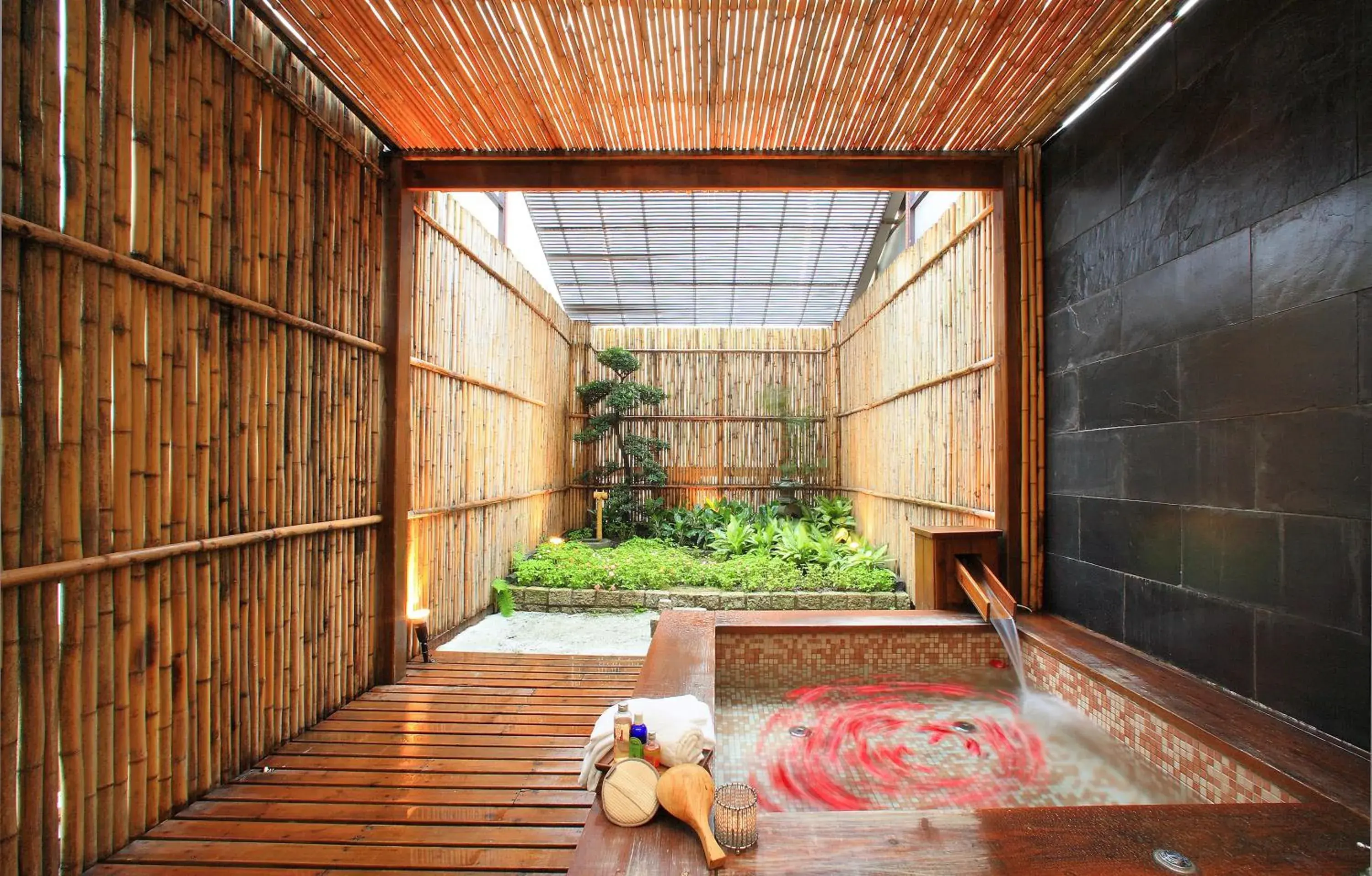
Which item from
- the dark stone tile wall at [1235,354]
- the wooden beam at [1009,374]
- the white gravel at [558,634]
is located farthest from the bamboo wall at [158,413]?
the dark stone tile wall at [1235,354]

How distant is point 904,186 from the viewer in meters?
4.00

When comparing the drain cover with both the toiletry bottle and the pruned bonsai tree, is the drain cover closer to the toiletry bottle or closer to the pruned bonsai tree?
the toiletry bottle

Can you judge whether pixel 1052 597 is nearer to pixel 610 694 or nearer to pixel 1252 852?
pixel 1252 852

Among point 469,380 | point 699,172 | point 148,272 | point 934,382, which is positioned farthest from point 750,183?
point 148,272

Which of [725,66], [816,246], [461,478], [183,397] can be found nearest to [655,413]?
[816,246]

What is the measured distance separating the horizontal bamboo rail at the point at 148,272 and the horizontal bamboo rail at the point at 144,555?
3.31 feet

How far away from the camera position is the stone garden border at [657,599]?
227 inches

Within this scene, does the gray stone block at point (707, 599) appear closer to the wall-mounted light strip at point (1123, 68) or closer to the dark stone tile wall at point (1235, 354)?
the dark stone tile wall at point (1235, 354)

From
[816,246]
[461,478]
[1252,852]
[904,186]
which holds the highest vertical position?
[816,246]

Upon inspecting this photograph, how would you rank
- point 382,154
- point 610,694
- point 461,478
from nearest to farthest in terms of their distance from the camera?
point 610,694 < point 382,154 < point 461,478

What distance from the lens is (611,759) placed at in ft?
6.70

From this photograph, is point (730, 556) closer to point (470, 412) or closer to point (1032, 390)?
point (470, 412)

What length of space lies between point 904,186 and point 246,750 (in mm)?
4820

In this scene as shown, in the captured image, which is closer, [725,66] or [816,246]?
[725,66]
